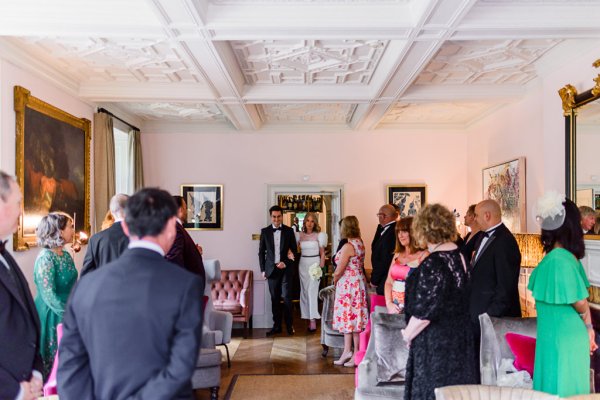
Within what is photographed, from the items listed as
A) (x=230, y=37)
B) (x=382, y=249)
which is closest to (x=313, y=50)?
(x=230, y=37)

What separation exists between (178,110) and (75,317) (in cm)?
663

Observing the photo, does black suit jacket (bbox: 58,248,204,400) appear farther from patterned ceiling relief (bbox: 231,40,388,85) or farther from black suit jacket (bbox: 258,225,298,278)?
black suit jacket (bbox: 258,225,298,278)

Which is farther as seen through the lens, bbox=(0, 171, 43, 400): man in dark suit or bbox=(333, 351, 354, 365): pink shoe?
bbox=(333, 351, 354, 365): pink shoe

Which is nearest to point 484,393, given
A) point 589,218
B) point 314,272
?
point 589,218

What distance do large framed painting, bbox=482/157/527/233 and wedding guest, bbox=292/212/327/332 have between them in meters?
2.79

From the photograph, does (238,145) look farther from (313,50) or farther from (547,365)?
(547,365)

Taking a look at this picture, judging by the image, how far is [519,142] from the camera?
684 cm

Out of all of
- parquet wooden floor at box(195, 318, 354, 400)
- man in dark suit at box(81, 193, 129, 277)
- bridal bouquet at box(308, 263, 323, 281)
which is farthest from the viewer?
bridal bouquet at box(308, 263, 323, 281)

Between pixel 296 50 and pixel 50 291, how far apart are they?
318 centimetres

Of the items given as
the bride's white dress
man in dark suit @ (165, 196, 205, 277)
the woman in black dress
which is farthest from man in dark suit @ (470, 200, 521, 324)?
the bride's white dress

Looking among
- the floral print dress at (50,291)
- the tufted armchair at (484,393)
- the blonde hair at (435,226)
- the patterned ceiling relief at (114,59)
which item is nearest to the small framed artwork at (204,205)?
the patterned ceiling relief at (114,59)

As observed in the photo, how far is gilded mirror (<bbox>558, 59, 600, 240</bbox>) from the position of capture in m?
4.60

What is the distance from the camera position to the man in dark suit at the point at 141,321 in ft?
5.88

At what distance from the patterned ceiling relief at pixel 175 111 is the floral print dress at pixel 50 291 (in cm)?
400
